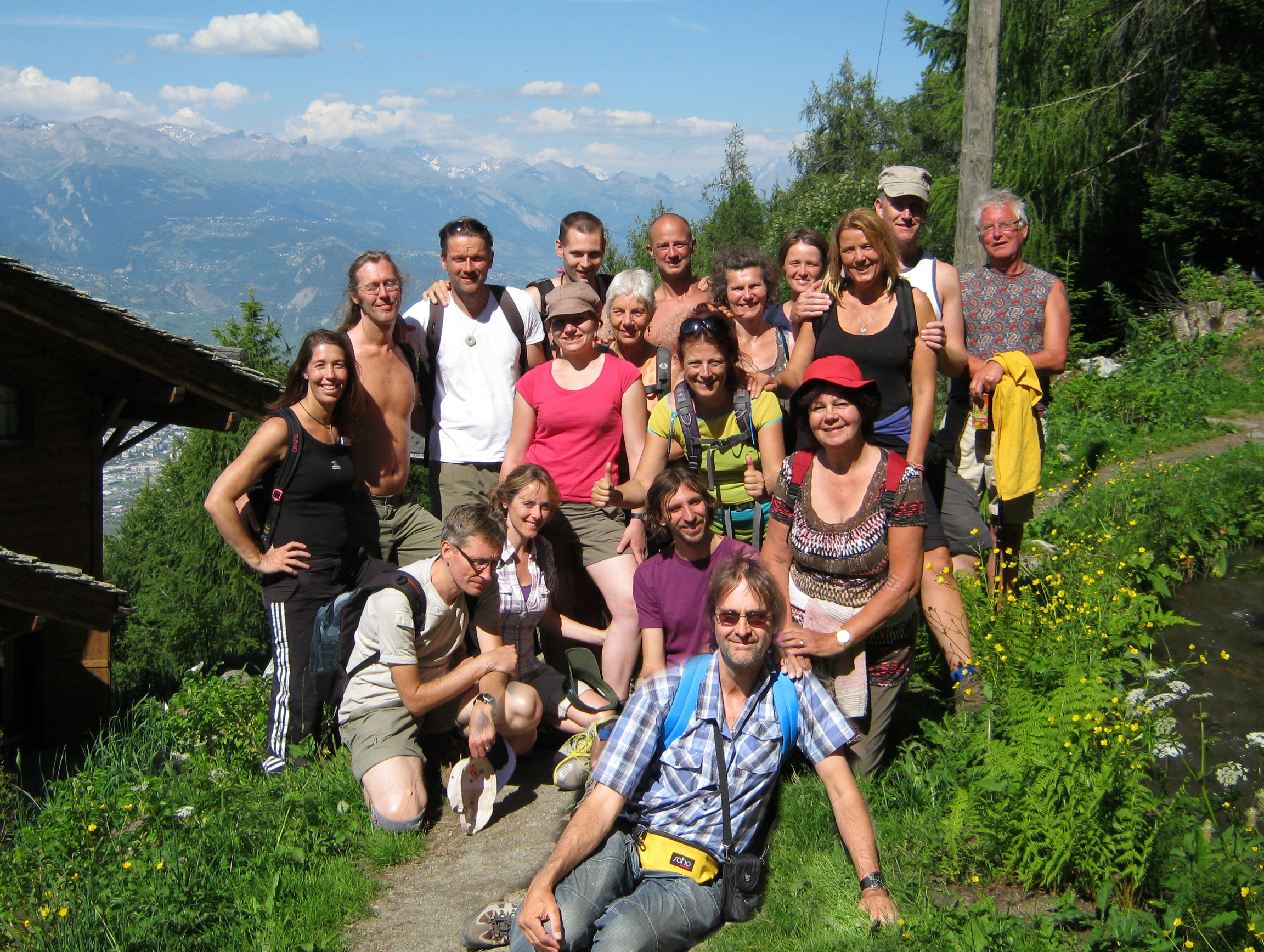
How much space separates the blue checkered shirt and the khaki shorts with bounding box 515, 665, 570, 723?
1.56m

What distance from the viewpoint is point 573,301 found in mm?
5008

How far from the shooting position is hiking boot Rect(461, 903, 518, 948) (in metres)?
3.39

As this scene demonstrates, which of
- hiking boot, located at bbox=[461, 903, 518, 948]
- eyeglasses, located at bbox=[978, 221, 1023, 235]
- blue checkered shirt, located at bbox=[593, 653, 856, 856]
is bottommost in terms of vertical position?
hiking boot, located at bbox=[461, 903, 518, 948]

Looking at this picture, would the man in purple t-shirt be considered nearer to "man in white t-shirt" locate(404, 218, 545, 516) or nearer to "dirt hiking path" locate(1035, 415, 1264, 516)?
"man in white t-shirt" locate(404, 218, 545, 516)

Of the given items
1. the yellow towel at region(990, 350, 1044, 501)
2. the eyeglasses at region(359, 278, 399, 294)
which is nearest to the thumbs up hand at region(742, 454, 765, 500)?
the yellow towel at region(990, 350, 1044, 501)

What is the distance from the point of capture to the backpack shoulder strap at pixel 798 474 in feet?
13.2

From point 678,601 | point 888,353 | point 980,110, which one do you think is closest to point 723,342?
point 888,353

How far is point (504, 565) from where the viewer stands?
4.70 metres

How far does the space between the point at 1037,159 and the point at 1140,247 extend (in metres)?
6.00

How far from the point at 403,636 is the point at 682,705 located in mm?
1530

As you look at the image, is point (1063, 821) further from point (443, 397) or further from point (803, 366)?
point (443, 397)

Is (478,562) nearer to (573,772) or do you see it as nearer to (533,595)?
(533,595)

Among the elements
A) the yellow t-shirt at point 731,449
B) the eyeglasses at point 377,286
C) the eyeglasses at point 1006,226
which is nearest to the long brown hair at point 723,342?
the yellow t-shirt at point 731,449

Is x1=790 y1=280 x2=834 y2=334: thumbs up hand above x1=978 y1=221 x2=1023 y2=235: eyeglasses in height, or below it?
below
